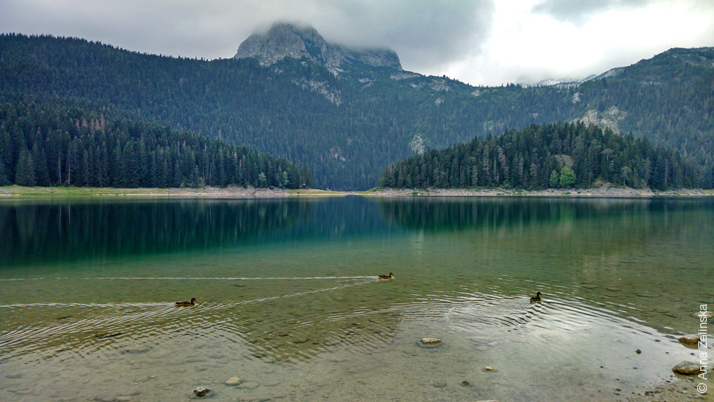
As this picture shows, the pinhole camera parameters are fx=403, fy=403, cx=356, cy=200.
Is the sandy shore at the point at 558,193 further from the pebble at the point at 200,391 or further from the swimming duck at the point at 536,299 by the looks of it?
the pebble at the point at 200,391

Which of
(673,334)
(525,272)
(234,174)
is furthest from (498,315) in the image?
(234,174)

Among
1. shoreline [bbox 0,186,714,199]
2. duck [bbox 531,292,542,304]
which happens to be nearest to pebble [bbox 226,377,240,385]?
duck [bbox 531,292,542,304]

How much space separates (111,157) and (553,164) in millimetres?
157113

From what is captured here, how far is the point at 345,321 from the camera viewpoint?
561 inches

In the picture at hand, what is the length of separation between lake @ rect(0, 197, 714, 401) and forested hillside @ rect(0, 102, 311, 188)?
118220mm

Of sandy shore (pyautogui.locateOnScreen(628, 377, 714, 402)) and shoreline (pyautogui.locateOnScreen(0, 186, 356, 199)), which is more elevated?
shoreline (pyautogui.locateOnScreen(0, 186, 356, 199))

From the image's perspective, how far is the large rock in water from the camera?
9.97 metres

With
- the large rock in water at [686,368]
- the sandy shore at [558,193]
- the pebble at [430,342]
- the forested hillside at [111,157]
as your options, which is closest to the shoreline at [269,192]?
the sandy shore at [558,193]

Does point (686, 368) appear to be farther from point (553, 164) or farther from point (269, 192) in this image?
point (269, 192)

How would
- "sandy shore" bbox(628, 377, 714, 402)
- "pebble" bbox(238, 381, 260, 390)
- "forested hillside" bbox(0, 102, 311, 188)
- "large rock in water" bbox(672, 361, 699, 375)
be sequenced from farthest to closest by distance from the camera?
"forested hillside" bbox(0, 102, 311, 188)
"large rock in water" bbox(672, 361, 699, 375)
"pebble" bbox(238, 381, 260, 390)
"sandy shore" bbox(628, 377, 714, 402)

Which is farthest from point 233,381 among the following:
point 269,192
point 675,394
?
point 269,192

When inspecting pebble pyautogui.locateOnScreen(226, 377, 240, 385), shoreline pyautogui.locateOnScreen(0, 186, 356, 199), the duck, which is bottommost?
pebble pyautogui.locateOnScreen(226, 377, 240, 385)

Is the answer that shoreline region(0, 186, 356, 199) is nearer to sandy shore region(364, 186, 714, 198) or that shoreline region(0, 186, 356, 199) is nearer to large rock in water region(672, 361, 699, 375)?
sandy shore region(364, 186, 714, 198)

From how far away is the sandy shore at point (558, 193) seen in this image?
141 meters
